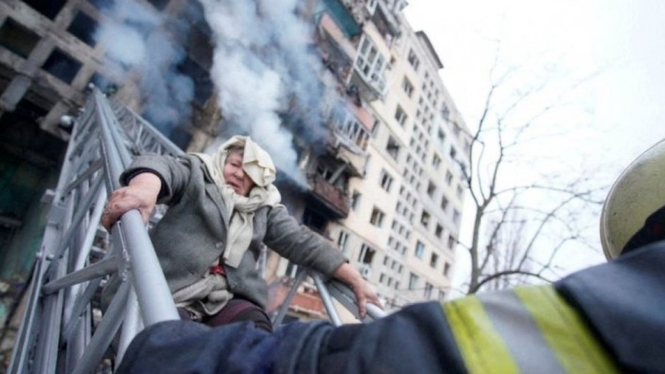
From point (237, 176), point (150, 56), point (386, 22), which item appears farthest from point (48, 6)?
point (386, 22)

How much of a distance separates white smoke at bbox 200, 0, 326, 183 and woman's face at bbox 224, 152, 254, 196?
10.9 metres

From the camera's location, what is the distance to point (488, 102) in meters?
9.20

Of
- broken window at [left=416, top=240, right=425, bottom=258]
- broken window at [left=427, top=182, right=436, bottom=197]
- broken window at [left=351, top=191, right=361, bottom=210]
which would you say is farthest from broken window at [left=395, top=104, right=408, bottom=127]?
broken window at [left=416, top=240, right=425, bottom=258]

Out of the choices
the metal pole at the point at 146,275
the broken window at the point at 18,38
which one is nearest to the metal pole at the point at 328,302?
the metal pole at the point at 146,275

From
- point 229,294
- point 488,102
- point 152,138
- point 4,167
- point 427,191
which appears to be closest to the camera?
point 229,294

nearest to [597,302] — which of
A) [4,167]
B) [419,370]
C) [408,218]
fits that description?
[419,370]

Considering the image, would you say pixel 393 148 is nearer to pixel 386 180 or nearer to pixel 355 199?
pixel 386 180

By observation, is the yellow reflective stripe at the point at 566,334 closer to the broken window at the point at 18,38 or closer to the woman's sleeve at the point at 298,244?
the woman's sleeve at the point at 298,244

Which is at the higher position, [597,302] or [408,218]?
[408,218]

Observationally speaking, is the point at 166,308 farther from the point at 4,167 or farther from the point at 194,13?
the point at 194,13

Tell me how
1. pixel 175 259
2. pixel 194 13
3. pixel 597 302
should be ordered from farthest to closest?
pixel 194 13
pixel 175 259
pixel 597 302

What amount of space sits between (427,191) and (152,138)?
2532 centimetres

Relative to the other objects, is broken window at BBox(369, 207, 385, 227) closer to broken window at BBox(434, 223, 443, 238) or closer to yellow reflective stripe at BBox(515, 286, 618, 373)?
broken window at BBox(434, 223, 443, 238)

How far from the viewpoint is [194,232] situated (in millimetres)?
1788
